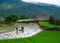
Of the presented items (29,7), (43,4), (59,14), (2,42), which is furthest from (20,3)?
A: (2,42)

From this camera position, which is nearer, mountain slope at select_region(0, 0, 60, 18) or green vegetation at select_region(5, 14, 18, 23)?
green vegetation at select_region(5, 14, 18, 23)

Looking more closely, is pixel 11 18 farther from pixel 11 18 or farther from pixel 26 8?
pixel 26 8

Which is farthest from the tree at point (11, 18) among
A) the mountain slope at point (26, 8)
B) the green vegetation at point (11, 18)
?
the mountain slope at point (26, 8)

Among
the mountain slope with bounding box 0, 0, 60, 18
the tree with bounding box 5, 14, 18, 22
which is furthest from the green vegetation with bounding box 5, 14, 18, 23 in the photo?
A: the mountain slope with bounding box 0, 0, 60, 18

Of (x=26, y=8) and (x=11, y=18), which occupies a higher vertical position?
(x=26, y=8)

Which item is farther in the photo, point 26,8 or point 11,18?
point 26,8

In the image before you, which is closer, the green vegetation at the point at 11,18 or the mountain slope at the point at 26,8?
the green vegetation at the point at 11,18

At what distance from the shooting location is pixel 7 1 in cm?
2259

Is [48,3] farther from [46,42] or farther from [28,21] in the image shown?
[46,42]

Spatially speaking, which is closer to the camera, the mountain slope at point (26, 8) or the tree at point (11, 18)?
the tree at point (11, 18)

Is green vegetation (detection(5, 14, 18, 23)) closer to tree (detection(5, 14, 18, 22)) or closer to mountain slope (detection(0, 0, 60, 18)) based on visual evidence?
tree (detection(5, 14, 18, 22))

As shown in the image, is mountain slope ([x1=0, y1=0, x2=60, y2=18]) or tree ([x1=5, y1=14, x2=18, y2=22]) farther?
mountain slope ([x1=0, y1=0, x2=60, y2=18])

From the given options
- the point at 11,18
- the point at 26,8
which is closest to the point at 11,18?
the point at 11,18

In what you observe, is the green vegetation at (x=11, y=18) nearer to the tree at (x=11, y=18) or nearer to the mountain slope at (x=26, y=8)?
the tree at (x=11, y=18)
